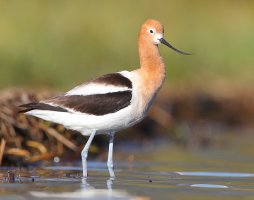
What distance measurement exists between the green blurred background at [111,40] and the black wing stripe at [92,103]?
603cm

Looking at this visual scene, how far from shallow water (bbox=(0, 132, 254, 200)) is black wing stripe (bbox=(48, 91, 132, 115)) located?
0.72m

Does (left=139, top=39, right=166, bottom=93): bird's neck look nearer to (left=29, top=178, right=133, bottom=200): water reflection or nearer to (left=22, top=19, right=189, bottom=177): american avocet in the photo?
(left=22, top=19, right=189, bottom=177): american avocet

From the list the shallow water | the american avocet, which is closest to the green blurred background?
the shallow water

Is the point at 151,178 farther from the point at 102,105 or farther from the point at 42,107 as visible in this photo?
the point at 42,107

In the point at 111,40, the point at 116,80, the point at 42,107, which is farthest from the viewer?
the point at 111,40

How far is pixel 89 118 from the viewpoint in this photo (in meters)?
10.4

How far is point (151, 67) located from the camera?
10906mm

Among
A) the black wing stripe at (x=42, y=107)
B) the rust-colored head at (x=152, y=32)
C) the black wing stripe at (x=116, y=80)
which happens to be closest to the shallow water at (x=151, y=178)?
the black wing stripe at (x=42, y=107)

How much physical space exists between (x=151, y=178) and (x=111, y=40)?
9.82 meters

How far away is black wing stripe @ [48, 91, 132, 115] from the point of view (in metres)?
10.4

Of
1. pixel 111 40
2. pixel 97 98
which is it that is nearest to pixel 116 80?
pixel 97 98

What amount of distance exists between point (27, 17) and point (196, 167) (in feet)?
28.5

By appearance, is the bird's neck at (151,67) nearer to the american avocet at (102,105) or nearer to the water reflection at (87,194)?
the american avocet at (102,105)

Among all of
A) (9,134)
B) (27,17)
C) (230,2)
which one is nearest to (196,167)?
(9,134)
